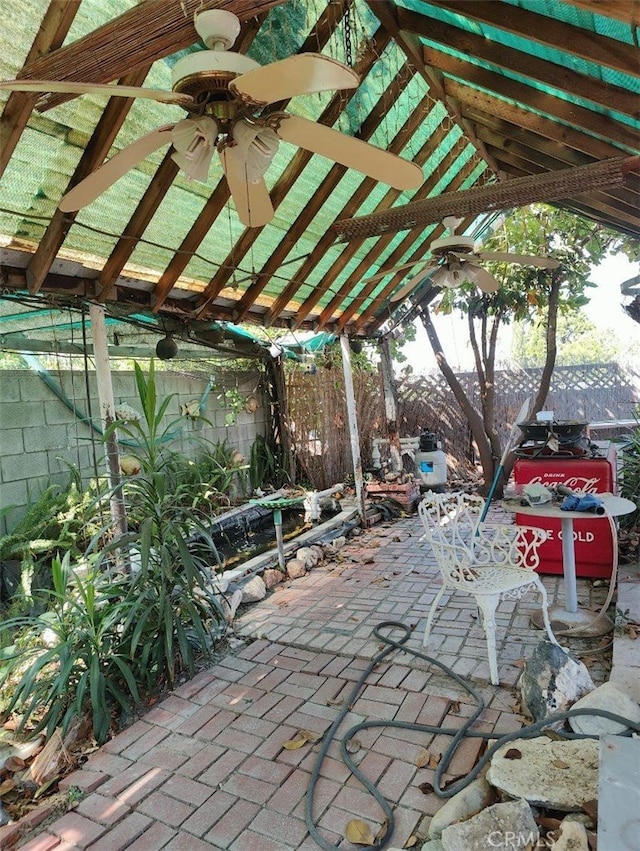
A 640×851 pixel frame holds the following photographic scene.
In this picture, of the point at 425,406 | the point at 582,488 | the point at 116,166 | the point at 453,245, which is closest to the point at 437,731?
the point at 582,488

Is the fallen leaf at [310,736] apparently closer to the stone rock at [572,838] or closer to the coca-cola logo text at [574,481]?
the stone rock at [572,838]

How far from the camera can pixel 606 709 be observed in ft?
6.55

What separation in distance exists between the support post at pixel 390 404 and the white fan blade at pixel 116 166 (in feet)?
19.1

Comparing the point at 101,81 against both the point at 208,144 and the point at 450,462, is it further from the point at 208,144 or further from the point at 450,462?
the point at 450,462

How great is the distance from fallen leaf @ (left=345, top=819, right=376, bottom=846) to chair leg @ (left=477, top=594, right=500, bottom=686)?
3.47 feet

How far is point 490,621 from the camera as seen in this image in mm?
2582

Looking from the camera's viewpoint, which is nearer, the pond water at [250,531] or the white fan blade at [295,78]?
the white fan blade at [295,78]

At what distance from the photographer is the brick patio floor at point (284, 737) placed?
1.87 m

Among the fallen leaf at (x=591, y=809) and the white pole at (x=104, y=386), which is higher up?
the white pole at (x=104, y=386)

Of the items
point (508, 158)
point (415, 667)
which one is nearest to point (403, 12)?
point (508, 158)

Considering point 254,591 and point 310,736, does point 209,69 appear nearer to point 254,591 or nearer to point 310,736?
point 310,736

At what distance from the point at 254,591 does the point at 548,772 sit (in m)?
2.65

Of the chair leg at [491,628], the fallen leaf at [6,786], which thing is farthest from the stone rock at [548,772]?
the fallen leaf at [6,786]

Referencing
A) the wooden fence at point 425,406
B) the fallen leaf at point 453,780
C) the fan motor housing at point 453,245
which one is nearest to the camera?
the fallen leaf at point 453,780
